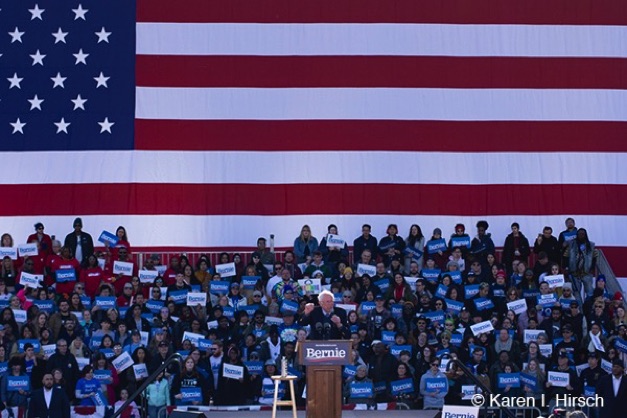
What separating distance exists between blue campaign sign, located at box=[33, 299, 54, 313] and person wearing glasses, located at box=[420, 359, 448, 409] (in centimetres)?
585

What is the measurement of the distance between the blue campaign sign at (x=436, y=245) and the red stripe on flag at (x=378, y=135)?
2.28 metres

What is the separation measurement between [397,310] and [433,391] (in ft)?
7.32

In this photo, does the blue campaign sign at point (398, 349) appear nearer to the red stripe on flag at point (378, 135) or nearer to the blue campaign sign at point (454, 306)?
the blue campaign sign at point (454, 306)

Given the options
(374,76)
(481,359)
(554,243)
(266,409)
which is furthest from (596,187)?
(266,409)

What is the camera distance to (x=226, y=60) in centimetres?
2730

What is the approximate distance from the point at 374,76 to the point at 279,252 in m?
3.56

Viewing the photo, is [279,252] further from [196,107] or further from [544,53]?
[544,53]

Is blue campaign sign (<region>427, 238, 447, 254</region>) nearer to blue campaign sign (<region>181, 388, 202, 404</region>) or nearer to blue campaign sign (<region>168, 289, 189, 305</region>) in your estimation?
blue campaign sign (<region>168, 289, 189, 305</region>)

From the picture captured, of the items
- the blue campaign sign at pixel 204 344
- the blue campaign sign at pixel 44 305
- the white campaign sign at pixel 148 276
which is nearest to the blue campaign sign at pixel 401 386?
the blue campaign sign at pixel 204 344

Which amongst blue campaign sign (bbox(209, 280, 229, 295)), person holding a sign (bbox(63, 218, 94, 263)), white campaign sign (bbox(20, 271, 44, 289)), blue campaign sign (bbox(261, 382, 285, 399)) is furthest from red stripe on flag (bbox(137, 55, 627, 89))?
blue campaign sign (bbox(261, 382, 285, 399))

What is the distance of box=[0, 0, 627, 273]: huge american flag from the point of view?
26875 millimetres

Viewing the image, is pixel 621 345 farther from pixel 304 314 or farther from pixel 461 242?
pixel 304 314

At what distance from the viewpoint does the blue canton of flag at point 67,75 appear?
1061 inches

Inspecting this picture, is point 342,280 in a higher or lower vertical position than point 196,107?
lower
